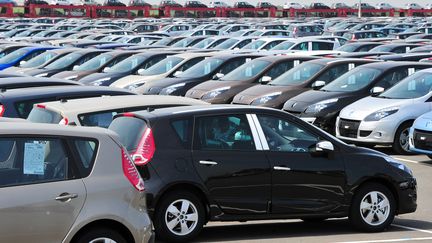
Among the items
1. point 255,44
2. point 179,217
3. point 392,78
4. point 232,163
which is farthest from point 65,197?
point 255,44

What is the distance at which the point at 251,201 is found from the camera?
9523mm

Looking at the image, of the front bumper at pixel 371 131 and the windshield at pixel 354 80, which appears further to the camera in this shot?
the windshield at pixel 354 80

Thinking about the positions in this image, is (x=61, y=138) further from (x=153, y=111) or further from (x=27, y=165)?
(x=153, y=111)

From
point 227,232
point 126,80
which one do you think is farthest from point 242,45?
point 227,232

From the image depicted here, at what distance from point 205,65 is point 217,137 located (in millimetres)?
12693

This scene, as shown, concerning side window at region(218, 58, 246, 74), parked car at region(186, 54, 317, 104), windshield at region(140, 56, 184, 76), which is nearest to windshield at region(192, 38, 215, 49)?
windshield at region(140, 56, 184, 76)

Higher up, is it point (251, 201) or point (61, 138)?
point (61, 138)

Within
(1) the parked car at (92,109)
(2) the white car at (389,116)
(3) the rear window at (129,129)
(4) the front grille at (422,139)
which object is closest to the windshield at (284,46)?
(2) the white car at (389,116)

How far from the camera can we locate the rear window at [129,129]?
30.7ft

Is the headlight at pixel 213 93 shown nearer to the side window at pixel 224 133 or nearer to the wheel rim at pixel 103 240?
the side window at pixel 224 133

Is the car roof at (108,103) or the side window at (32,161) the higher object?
the side window at (32,161)

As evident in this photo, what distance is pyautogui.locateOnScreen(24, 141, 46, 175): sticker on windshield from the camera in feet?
22.9

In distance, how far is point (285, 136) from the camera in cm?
984

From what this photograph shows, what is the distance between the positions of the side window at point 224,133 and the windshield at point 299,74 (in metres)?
9.98
